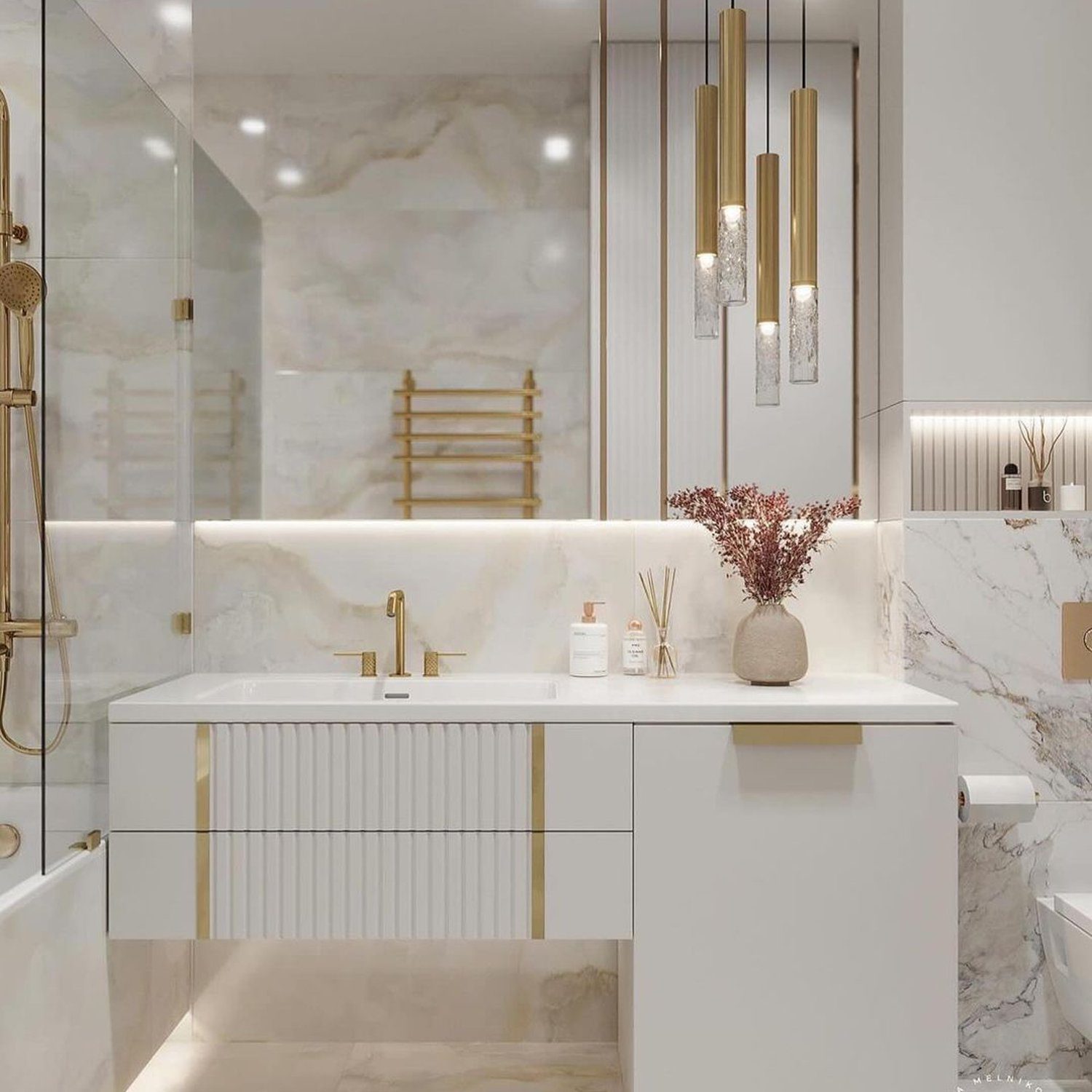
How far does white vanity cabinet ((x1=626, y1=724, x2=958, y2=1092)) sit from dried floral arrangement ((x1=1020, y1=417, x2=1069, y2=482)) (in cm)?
74

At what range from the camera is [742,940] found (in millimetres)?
1890

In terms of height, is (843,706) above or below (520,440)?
below

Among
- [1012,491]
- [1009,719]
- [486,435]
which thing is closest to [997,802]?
[1009,719]

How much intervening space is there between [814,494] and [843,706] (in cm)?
65

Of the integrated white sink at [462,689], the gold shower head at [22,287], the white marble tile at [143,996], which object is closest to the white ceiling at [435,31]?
the gold shower head at [22,287]

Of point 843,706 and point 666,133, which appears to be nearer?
point 843,706

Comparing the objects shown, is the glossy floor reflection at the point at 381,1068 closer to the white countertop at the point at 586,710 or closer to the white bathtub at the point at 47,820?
the white bathtub at the point at 47,820

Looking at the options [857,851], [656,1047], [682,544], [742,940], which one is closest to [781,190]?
[682,544]

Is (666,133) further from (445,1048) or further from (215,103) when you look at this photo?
(445,1048)

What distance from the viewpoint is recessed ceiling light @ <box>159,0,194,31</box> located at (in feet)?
7.75

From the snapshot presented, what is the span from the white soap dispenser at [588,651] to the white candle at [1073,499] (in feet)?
3.46

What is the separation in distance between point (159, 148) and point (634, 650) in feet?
5.05

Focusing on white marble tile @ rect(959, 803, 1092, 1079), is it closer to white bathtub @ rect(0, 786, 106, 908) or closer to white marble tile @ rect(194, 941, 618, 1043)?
white marble tile @ rect(194, 941, 618, 1043)

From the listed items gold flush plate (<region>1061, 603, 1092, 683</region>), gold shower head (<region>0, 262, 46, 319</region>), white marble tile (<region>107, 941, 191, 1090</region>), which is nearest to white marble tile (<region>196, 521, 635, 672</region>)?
white marble tile (<region>107, 941, 191, 1090</region>)
